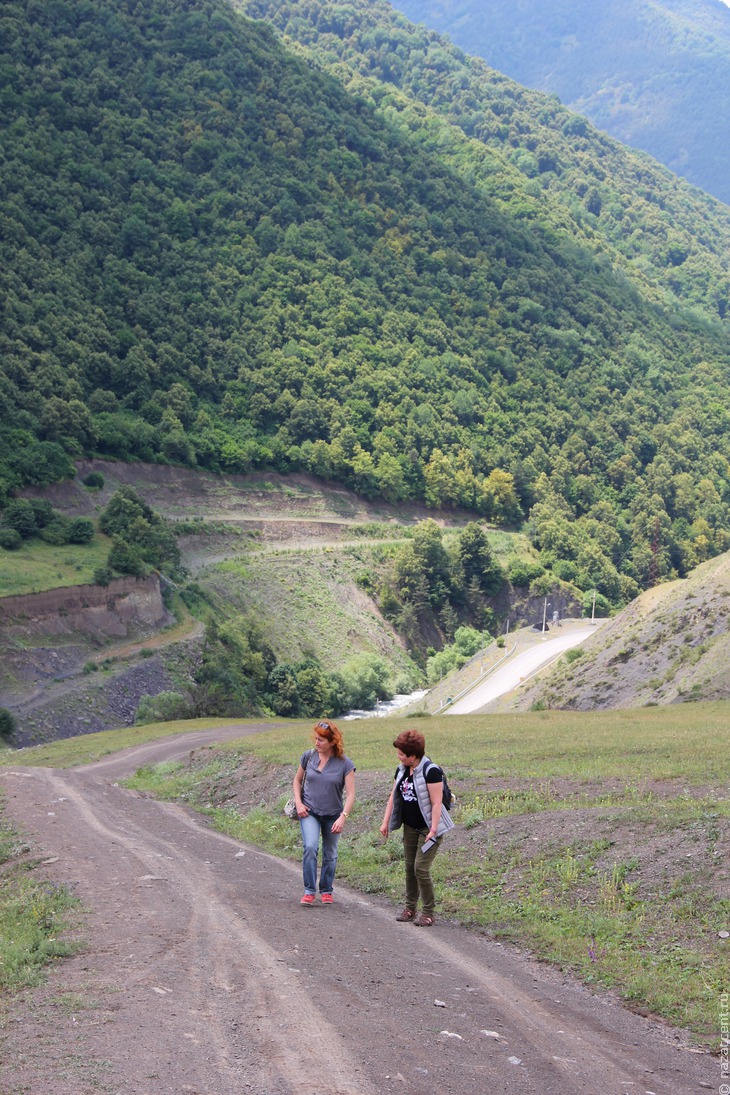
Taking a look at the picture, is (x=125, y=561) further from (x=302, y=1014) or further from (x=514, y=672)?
(x=302, y=1014)

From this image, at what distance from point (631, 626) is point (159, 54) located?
5944 inches

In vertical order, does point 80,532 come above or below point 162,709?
above

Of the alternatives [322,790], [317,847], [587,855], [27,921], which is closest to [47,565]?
[317,847]

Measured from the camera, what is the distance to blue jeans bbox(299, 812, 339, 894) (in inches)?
595

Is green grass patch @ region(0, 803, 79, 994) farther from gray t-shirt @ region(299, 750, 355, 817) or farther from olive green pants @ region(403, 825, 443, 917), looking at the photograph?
olive green pants @ region(403, 825, 443, 917)

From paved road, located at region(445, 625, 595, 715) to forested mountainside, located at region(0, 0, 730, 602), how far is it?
3507cm

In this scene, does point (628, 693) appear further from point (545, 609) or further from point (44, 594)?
point (545, 609)

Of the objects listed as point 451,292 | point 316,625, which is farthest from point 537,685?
point 451,292

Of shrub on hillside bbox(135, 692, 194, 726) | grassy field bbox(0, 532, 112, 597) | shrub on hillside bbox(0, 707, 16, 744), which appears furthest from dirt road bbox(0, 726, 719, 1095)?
grassy field bbox(0, 532, 112, 597)

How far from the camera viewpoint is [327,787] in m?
15.0

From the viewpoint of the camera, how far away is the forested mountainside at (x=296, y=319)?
126938 mm

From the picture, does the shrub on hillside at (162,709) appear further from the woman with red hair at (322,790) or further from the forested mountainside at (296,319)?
the woman with red hair at (322,790)

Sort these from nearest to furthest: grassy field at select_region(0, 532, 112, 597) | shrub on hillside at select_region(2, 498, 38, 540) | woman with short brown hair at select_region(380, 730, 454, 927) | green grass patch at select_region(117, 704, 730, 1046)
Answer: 1. green grass patch at select_region(117, 704, 730, 1046)
2. woman with short brown hair at select_region(380, 730, 454, 927)
3. grassy field at select_region(0, 532, 112, 597)
4. shrub on hillside at select_region(2, 498, 38, 540)

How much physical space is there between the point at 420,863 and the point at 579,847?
3253 mm
